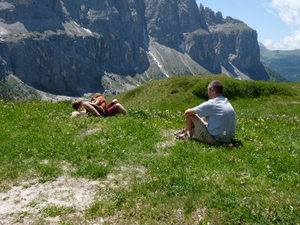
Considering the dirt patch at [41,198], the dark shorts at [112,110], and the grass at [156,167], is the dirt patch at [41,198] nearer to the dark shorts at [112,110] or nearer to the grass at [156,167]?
the grass at [156,167]

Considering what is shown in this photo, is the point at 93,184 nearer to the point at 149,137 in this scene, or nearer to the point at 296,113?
the point at 149,137

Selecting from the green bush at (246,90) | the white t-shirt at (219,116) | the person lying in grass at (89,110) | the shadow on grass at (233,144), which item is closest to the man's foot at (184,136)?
the shadow on grass at (233,144)

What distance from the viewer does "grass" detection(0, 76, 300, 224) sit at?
30.3ft

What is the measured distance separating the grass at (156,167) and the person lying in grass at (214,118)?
707 millimetres

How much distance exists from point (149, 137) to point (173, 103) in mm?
25457

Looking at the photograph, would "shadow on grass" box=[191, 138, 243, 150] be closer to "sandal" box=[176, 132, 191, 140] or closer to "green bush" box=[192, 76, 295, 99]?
"sandal" box=[176, 132, 191, 140]

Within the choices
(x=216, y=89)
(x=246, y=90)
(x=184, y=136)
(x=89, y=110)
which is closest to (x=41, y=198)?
(x=184, y=136)

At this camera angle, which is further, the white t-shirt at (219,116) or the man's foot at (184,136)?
the man's foot at (184,136)

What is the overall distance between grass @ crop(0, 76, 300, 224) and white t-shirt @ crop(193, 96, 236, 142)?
786 millimetres

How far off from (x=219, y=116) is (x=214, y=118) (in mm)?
242

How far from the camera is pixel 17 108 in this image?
20500 millimetres

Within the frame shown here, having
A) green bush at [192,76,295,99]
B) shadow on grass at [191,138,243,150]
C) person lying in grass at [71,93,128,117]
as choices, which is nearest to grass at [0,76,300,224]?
shadow on grass at [191,138,243,150]

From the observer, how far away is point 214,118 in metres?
14.6

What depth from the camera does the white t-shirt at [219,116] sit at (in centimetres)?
1445
